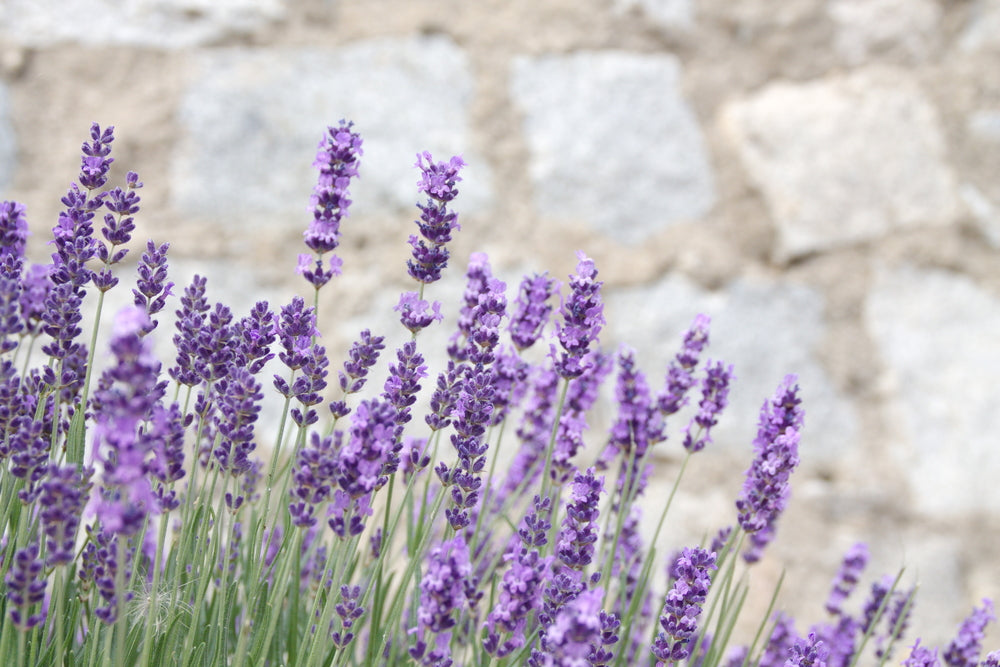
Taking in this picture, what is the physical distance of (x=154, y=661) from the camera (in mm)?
1066

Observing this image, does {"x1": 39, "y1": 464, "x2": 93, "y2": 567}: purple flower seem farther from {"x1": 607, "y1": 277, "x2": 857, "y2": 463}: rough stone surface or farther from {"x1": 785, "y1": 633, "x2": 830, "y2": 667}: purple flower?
{"x1": 607, "y1": 277, "x2": 857, "y2": 463}: rough stone surface

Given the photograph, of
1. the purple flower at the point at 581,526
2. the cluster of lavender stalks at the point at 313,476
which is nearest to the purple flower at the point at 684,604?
the cluster of lavender stalks at the point at 313,476

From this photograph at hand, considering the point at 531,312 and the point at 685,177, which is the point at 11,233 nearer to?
the point at 531,312

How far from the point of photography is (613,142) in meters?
2.45

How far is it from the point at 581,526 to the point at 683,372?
1.32 ft

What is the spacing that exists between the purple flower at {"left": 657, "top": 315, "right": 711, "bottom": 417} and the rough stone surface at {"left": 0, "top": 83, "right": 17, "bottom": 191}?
1613 mm

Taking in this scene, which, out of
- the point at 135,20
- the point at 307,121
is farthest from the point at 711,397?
the point at 135,20

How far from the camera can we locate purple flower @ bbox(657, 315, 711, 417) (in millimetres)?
1377

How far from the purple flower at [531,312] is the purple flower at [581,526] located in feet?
0.89

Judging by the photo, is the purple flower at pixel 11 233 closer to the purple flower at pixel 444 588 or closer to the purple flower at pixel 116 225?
the purple flower at pixel 116 225

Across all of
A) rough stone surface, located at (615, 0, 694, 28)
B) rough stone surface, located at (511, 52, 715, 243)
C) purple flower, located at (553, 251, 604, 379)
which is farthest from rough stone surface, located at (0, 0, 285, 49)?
purple flower, located at (553, 251, 604, 379)

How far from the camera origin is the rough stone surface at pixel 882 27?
2488mm

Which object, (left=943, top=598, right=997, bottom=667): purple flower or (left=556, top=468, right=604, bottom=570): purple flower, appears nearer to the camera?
(left=556, top=468, right=604, bottom=570): purple flower

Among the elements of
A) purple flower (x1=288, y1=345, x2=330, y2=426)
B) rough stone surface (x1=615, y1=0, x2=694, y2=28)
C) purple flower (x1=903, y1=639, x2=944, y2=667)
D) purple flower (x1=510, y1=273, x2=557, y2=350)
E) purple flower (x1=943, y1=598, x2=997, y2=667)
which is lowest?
purple flower (x1=903, y1=639, x2=944, y2=667)
